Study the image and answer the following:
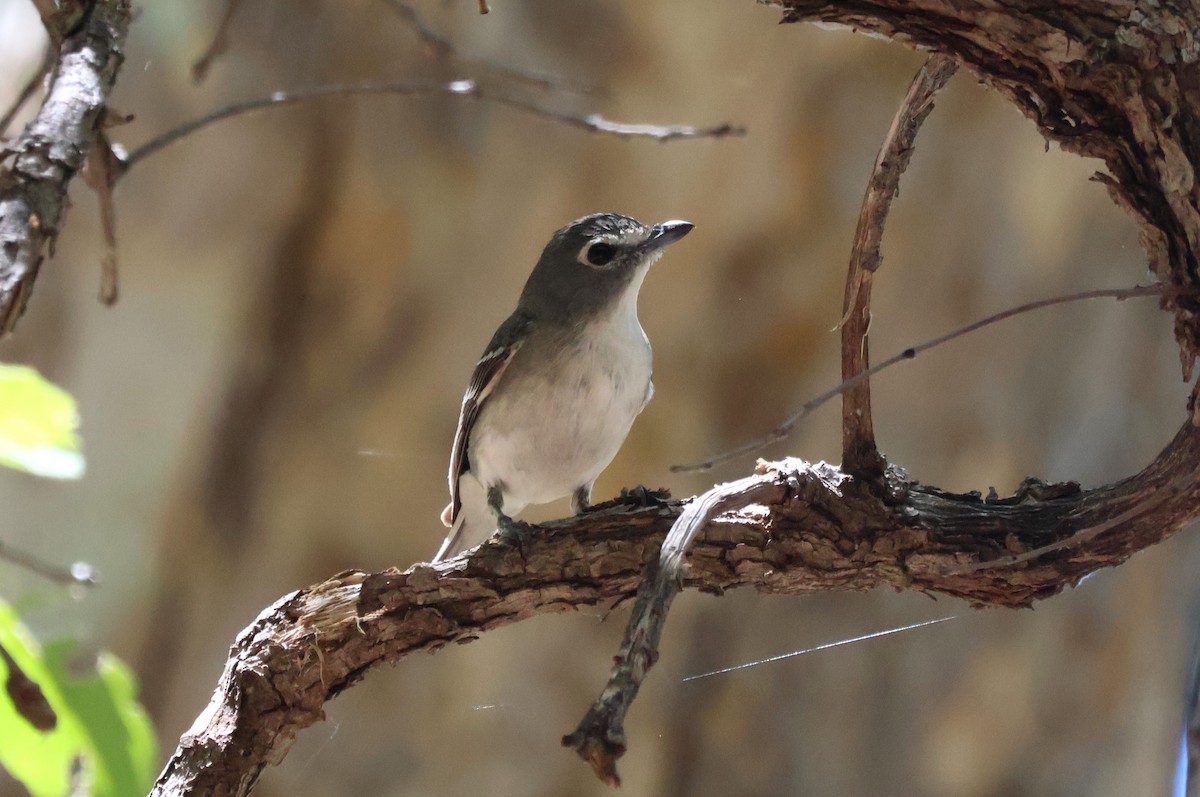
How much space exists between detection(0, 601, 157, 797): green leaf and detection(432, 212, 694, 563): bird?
0.74 meters

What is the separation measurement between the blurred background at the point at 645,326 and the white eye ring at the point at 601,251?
70.0 inches

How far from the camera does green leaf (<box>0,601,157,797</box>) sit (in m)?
1.33

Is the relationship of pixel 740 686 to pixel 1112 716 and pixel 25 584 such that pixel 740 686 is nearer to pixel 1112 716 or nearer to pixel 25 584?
pixel 1112 716

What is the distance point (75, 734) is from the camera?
4.66 feet

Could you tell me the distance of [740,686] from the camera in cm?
402

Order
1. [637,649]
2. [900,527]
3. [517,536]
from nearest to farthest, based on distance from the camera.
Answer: [637,649] < [900,527] < [517,536]

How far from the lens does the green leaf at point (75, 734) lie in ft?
4.38

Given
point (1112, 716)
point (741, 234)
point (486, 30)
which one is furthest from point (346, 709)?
point (1112, 716)

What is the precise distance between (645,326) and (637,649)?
3133 millimetres

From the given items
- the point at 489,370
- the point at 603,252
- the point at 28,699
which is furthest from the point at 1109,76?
the point at 28,699

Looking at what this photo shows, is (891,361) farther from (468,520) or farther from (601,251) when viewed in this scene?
(468,520)

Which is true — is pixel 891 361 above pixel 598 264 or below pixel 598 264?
below

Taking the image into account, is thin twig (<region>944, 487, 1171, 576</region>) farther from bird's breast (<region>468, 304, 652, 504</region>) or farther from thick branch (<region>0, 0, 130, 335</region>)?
thick branch (<region>0, 0, 130, 335</region>)

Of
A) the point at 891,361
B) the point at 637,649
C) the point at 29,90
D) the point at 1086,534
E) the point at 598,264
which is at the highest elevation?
the point at 29,90
